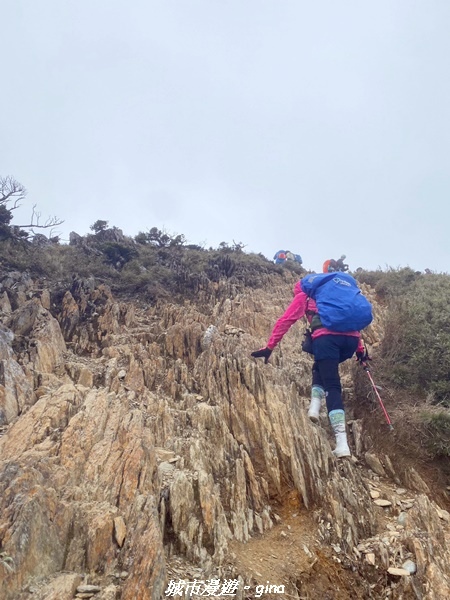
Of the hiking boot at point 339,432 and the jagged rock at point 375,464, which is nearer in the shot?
the hiking boot at point 339,432

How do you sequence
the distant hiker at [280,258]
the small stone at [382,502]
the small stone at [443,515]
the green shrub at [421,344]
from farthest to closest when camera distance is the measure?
the distant hiker at [280,258]
the green shrub at [421,344]
the small stone at [382,502]
the small stone at [443,515]

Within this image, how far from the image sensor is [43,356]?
775cm

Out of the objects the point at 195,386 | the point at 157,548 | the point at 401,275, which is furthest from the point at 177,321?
the point at 401,275

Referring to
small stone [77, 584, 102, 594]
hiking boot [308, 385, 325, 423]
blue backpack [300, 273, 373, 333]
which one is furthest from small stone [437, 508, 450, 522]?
small stone [77, 584, 102, 594]

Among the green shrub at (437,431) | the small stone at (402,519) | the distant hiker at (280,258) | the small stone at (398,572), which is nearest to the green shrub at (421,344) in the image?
the green shrub at (437,431)

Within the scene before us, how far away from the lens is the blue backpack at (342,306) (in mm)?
6844

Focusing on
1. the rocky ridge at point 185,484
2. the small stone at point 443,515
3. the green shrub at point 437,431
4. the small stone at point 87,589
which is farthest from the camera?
the green shrub at point 437,431

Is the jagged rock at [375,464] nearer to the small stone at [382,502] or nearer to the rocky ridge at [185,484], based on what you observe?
the rocky ridge at [185,484]

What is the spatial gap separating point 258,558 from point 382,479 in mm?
2787

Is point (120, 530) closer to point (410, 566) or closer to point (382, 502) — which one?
point (410, 566)

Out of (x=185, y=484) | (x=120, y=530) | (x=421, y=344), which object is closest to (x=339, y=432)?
(x=185, y=484)

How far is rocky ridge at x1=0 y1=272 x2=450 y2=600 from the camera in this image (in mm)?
4066

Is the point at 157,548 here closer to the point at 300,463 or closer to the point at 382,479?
the point at 300,463

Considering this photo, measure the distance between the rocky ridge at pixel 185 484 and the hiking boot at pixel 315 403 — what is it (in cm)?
23
